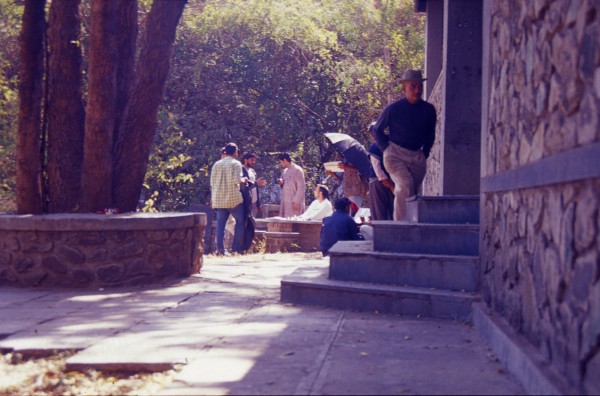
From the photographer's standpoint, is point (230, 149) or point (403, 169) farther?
point (230, 149)

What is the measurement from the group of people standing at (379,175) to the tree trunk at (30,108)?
362 centimetres

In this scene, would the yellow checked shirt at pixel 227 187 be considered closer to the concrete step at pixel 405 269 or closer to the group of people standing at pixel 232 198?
the group of people standing at pixel 232 198

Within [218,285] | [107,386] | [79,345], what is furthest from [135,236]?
[107,386]

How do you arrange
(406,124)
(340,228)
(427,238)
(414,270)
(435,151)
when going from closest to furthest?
1. (414,270)
2. (427,238)
3. (406,124)
4. (340,228)
5. (435,151)

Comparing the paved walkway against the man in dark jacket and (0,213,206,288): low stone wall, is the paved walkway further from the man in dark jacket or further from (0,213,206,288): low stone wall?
the man in dark jacket

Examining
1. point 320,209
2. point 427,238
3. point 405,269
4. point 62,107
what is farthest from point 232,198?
point 405,269

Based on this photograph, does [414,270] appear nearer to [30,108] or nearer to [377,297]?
[377,297]

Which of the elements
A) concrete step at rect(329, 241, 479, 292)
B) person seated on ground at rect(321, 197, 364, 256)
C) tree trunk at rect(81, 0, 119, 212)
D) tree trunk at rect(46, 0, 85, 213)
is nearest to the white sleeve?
person seated on ground at rect(321, 197, 364, 256)

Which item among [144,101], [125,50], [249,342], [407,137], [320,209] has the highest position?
[125,50]

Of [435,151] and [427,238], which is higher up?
[435,151]

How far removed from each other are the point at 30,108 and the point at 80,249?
1.72 meters

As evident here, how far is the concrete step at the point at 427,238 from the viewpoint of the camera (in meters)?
6.57

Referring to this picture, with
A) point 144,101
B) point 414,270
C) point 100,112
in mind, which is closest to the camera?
point 414,270

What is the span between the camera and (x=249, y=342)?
199 inches
